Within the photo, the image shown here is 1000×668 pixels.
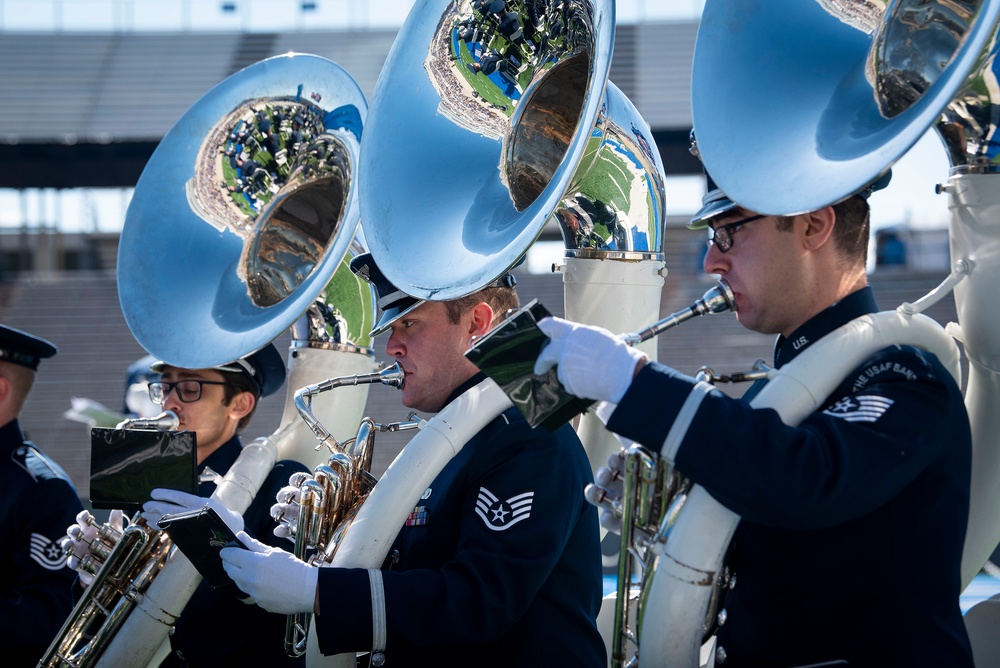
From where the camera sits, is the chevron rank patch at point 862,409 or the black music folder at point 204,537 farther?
the black music folder at point 204,537

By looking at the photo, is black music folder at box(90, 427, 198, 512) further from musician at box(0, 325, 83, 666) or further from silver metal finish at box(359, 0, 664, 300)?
silver metal finish at box(359, 0, 664, 300)

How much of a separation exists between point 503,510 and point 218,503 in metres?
1.02

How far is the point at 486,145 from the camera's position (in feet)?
9.41

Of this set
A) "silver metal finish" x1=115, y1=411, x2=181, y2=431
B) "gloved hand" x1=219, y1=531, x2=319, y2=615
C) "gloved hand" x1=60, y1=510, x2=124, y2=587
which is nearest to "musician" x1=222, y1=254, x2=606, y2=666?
"gloved hand" x1=219, y1=531, x2=319, y2=615

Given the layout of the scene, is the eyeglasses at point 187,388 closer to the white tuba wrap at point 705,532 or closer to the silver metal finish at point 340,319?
the silver metal finish at point 340,319

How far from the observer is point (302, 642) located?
276 centimetres

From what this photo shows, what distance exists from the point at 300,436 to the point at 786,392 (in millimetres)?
2083

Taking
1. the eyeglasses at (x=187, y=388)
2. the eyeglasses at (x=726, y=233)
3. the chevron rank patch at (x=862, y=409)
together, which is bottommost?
the eyeglasses at (x=187, y=388)

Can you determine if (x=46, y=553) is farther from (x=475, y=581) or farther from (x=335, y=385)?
(x=475, y=581)

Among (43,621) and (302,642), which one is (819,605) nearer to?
(302,642)

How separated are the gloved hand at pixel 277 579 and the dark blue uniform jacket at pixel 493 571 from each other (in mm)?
41

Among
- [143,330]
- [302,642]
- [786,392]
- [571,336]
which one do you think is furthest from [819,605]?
[143,330]

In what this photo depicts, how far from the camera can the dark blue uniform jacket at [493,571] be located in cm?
241

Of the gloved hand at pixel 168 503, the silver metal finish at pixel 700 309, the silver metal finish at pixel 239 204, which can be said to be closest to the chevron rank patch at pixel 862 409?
the silver metal finish at pixel 700 309
